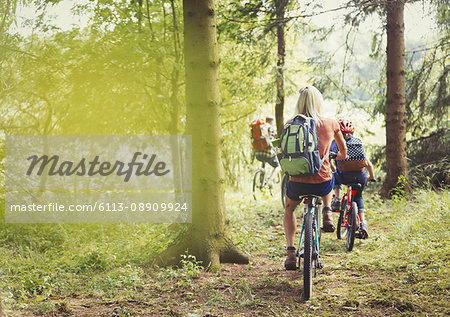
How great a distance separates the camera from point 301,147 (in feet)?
14.1

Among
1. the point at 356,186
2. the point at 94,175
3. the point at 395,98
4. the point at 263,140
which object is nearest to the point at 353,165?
the point at 356,186

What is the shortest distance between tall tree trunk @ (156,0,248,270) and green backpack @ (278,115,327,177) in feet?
5.40

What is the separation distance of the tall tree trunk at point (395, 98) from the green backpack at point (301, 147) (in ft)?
20.6

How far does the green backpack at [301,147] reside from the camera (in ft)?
14.1

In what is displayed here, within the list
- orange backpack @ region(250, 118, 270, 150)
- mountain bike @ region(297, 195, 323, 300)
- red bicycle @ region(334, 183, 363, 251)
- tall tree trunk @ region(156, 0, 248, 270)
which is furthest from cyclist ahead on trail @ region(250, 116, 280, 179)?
mountain bike @ region(297, 195, 323, 300)

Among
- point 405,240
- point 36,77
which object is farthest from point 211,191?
point 36,77

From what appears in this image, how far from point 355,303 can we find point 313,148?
5.01 ft

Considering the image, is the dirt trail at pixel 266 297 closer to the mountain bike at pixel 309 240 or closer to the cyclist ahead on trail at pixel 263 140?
the mountain bike at pixel 309 240

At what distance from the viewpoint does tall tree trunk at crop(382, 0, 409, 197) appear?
984 cm

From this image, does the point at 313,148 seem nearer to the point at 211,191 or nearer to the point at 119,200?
the point at 211,191

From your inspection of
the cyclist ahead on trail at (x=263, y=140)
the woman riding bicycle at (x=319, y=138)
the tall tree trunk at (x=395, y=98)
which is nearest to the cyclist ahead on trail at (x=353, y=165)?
the woman riding bicycle at (x=319, y=138)

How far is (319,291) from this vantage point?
459cm

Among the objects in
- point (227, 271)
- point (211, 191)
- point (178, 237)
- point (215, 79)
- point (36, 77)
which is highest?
point (36, 77)

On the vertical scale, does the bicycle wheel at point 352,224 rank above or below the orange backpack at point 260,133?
below
